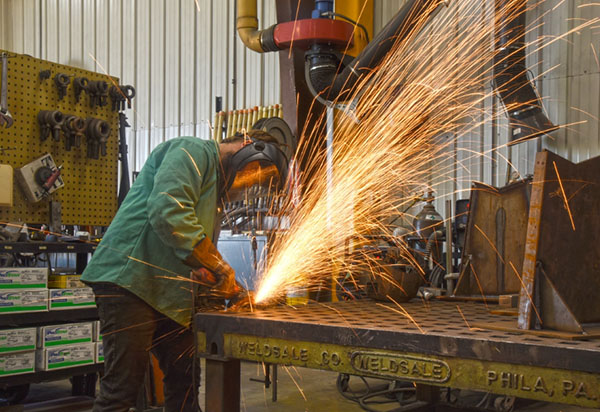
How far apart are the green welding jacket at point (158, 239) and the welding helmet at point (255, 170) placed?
3.1 inches

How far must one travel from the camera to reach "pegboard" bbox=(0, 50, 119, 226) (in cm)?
422

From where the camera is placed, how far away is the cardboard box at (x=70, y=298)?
12.7 ft

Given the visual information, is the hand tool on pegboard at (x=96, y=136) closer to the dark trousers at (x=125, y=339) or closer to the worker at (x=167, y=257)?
the worker at (x=167, y=257)

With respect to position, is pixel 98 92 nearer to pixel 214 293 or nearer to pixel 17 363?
pixel 17 363

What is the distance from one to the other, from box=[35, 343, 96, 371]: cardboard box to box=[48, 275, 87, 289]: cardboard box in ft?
1.16

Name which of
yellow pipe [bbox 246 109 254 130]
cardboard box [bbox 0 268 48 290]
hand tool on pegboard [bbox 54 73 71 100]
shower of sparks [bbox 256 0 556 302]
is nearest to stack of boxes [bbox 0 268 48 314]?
cardboard box [bbox 0 268 48 290]

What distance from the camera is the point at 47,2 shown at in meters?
10.6

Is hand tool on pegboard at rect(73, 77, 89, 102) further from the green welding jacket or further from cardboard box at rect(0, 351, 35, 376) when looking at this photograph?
the green welding jacket

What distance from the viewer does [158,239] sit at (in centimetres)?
275

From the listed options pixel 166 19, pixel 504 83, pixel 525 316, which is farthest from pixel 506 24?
pixel 166 19

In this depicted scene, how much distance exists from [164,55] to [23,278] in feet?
18.4

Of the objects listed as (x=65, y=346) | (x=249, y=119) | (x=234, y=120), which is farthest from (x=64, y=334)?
(x=234, y=120)

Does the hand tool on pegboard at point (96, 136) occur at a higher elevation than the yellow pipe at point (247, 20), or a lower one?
lower

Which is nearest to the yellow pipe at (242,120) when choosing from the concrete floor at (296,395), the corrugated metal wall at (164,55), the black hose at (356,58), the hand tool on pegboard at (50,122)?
the corrugated metal wall at (164,55)
